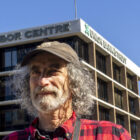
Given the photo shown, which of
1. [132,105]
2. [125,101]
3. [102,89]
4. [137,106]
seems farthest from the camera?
[137,106]

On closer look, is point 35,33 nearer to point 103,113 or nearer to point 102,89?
point 102,89

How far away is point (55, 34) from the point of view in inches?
1361

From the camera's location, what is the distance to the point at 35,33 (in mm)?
35531

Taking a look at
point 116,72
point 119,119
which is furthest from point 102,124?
point 116,72

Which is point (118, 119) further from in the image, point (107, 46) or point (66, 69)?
point (66, 69)

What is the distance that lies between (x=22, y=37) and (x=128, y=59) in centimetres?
1481

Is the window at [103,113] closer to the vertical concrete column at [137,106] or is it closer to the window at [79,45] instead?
the window at [79,45]

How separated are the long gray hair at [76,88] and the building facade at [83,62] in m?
28.0

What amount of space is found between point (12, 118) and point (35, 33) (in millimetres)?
7386

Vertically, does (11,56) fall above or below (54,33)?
below

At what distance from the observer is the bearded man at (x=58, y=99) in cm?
248

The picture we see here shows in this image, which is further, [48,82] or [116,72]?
[116,72]

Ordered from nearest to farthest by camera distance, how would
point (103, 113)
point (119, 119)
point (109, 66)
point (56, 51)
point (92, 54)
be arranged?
point (56, 51) < point (92, 54) < point (103, 113) < point (109, 66) < point (119, 119)

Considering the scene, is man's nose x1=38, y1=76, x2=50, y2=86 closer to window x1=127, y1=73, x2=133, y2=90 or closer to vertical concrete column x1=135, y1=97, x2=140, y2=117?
window x1=127, y1=73, x2=133, y2=90
